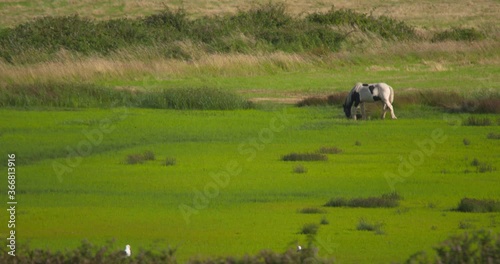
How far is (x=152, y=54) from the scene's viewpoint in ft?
132

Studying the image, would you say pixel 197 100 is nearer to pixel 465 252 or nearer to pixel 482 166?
pixel 482 166

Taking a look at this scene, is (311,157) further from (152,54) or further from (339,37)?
(339,37)

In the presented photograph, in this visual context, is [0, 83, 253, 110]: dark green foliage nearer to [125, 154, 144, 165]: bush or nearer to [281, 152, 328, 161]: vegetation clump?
[281, 152, 328, 161]: vegetation clump

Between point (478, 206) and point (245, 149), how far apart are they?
7918mm

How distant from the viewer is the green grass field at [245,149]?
15211 mm

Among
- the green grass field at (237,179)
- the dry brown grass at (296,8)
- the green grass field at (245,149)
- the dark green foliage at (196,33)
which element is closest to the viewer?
the green grass field at (237,179)

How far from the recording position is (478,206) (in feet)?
54.4

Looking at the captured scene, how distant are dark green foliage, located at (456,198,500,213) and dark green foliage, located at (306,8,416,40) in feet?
103

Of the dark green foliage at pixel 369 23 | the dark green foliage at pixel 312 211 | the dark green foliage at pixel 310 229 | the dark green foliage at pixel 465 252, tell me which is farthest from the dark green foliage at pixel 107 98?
the dark green foliage at pixel 465 252

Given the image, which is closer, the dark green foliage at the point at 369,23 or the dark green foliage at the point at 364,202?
the dark green foliage at the point at 364,202

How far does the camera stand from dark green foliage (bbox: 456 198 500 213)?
1656 cm

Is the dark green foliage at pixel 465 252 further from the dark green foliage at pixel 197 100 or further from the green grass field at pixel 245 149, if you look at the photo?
the dark green foliage at pixel 197 100

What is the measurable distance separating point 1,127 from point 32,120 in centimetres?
166

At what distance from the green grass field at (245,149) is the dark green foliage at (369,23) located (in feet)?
6.15
